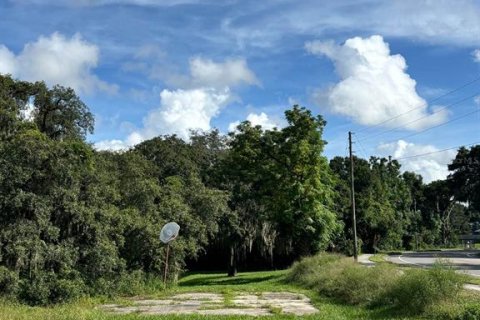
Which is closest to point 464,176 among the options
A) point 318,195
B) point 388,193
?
point 388,193

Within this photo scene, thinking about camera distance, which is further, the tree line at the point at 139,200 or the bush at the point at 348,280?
the tree line at the point at 139,200

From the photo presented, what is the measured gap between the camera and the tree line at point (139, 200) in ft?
66.6

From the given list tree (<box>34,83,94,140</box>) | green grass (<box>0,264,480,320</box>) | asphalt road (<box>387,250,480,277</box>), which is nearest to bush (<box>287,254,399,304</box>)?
green grass (<box>0,264,480,320</box>)

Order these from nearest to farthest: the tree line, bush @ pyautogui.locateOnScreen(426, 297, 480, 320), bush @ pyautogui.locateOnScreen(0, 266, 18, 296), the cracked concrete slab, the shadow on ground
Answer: bush @ pyautogui.locateOnScreen(426, 297, 480, 320) → the cracked concrete slab → bush @ pyautogui.locateOnScreen(0, 266, 18, 296) → the tree line → the shadow on ground

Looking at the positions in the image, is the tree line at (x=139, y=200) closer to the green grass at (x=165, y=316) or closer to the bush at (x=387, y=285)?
the green grass at (x=165, y=316)

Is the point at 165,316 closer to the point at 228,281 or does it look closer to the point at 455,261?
the point at 228,281

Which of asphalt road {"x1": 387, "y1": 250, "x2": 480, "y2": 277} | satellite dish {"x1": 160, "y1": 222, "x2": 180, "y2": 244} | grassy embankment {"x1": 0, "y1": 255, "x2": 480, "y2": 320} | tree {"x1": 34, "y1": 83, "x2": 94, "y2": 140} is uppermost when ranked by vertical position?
tree {"x1": 34, "y1": 83, "x2": 94, "y2": 140}

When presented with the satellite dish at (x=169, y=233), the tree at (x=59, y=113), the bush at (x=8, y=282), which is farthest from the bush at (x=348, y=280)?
the tree at (x=59, y=113)

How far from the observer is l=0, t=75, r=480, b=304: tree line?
20.3 metres

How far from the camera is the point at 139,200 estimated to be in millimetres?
28109

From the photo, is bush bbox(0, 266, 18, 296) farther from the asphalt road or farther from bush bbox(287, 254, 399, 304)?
the asphalt road

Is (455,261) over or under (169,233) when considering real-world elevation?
under

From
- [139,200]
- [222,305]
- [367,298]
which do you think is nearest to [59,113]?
[139,200]

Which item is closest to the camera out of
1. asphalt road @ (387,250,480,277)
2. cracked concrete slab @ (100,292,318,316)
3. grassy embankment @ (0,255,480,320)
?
grassy embankment @ (0,255,480,320)
